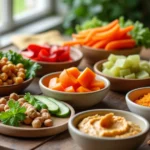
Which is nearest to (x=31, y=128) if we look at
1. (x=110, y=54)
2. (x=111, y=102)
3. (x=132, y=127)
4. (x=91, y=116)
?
(x=91, y=116)

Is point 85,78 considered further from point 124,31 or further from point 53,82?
point 124,31

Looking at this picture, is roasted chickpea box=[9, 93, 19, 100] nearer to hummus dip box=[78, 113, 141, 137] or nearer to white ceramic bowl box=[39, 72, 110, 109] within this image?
white ceramic bowl box=[39, 72, 110, 109]

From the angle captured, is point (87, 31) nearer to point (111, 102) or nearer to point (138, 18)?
point (111, 102)

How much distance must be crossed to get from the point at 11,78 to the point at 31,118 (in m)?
0.39

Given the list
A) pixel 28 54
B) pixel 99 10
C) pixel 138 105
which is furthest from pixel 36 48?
pixel 99 10

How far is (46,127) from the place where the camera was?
175cm

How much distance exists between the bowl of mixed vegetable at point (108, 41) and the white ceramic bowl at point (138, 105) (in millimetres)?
540

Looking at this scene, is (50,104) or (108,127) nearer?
(108,127)

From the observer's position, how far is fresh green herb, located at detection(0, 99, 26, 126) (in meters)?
1.74

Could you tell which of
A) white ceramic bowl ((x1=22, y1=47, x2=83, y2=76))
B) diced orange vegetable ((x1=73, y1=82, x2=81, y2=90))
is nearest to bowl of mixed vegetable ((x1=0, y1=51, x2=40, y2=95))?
white ceramic bowl ((x1=22, y1=47, x2=83, y2=76))

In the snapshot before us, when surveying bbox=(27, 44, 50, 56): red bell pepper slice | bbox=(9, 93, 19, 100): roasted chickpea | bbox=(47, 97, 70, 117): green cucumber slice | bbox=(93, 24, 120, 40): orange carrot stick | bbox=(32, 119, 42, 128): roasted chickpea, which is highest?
bbox=(93, 24, 120, 40): orange carrot stick

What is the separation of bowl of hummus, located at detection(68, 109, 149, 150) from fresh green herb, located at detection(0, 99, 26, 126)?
0.19 m

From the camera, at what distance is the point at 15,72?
214 cm

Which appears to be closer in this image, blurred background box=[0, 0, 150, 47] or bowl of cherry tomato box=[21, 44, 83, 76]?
bowl of cherry tomato box=[21, 44, 83, 76]
